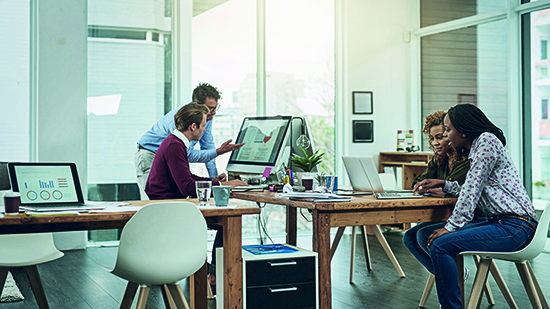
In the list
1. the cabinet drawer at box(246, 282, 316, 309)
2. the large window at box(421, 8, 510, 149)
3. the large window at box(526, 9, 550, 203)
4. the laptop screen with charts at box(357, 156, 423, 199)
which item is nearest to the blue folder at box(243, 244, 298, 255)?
the cabinet drawer at box(246, 282, 316, 309)

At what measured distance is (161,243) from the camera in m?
2.08

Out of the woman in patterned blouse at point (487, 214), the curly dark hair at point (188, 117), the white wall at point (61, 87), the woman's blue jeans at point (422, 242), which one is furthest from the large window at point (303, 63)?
the woman in patterned blouse at point (487, 214)

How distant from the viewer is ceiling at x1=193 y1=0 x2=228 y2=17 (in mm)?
5652

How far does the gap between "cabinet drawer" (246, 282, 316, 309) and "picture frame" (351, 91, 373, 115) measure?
414cm

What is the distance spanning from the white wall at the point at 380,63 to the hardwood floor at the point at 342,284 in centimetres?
188

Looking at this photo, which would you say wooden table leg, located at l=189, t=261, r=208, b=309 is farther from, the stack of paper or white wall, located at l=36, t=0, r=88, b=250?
white wall, located at l=36, t=0, r=88, b=250

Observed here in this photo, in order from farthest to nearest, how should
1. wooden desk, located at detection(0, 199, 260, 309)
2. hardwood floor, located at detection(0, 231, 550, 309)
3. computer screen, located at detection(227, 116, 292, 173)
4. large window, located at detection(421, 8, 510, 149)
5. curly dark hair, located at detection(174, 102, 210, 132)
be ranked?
large window, located at detection(421, 8, 510, 149)
computer screen, located at detection(227, 116, 292, 173)
hardwood floor, located at detection(0, 231, 550, 309)
curly dark hair, located at detection(174, 102, 210, 132)
wooden desk, located at detection(0, 199, 260, 309)

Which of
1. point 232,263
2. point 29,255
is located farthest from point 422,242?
point 29,255

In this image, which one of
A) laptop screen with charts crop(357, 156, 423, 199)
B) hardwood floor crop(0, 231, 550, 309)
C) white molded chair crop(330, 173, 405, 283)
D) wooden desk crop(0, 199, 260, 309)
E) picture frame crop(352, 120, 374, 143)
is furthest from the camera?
picture frame crop(352, 120, 374, 143)

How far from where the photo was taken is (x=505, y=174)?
259 centimetres

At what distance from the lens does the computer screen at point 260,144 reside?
149 inches

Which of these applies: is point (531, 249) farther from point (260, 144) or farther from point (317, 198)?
point (260, 144)

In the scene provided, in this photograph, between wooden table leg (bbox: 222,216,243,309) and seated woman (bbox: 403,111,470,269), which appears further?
seated woman (bbox: 403,111,470,269)

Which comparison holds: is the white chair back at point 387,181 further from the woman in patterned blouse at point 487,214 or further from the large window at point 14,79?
the large window at point 14,79
